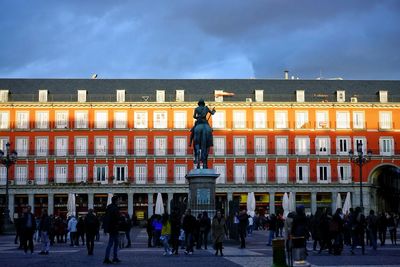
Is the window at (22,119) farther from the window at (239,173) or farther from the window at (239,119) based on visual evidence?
the window at (239,173)

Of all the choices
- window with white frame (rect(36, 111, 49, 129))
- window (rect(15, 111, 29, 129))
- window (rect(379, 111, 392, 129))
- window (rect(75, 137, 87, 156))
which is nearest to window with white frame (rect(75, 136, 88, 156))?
window (rect(75, 137, 87, 156))

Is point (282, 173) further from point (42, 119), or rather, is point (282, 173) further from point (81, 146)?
point (42, 119)

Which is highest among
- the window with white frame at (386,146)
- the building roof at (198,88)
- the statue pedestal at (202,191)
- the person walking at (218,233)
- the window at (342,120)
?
the building roof at (198,88)

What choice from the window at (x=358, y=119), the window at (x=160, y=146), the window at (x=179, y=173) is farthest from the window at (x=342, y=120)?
the window at (x=160, y=146)

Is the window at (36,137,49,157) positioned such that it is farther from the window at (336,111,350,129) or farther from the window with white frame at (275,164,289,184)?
the window at (336,111,350,129)

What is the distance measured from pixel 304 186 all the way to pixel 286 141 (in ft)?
17.5

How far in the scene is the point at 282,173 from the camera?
260 ft

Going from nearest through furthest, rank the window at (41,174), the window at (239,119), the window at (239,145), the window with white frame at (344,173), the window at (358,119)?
the window at (41,174) → the window with white frame at (344,173) → the window at (239,145) → the window at (239,119) → the window at (358,119)

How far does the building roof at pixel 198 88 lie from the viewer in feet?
267

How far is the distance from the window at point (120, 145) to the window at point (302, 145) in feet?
61.9

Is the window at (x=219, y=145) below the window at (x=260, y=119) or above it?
below

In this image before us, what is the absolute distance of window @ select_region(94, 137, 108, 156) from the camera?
78.7 meters

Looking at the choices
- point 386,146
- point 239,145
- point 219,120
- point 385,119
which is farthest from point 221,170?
point 385,119

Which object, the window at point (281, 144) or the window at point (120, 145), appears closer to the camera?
the window at point (120, 145)
